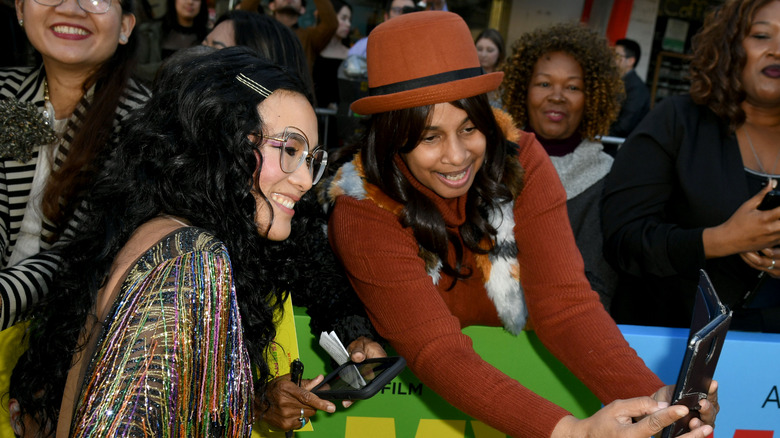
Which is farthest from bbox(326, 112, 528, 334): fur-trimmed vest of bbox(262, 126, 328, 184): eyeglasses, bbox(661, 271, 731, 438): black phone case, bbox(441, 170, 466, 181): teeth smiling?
bbox(661, 271, 731, 438): black phone case

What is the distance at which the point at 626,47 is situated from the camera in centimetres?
732

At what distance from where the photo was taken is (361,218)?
2.15 m

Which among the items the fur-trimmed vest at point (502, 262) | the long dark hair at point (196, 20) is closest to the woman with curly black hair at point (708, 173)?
the fur-trimmed vest at point (502, 262)

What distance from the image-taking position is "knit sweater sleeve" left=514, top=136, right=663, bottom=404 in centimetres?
198

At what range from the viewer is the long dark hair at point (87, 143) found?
2275mm

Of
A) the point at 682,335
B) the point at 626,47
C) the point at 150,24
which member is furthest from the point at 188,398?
the point at 626,47

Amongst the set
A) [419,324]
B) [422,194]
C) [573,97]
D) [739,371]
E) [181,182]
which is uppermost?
[181,182]

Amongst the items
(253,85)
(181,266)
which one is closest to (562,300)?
(253,85)

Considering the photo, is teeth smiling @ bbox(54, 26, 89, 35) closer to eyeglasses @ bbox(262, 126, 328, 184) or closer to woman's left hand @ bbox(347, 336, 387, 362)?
eyeglasses @ bbox(262, 126, 328, 184)

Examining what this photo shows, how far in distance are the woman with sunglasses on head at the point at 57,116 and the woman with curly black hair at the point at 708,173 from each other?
198 centimetres

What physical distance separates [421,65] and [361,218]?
514 millimetres

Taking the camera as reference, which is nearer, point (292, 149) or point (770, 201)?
point (292, 149)

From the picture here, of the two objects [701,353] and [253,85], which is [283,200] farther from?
[701,353]

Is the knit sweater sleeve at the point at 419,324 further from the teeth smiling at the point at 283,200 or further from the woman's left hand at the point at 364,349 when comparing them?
the teeth smiling at the point at 283,200
